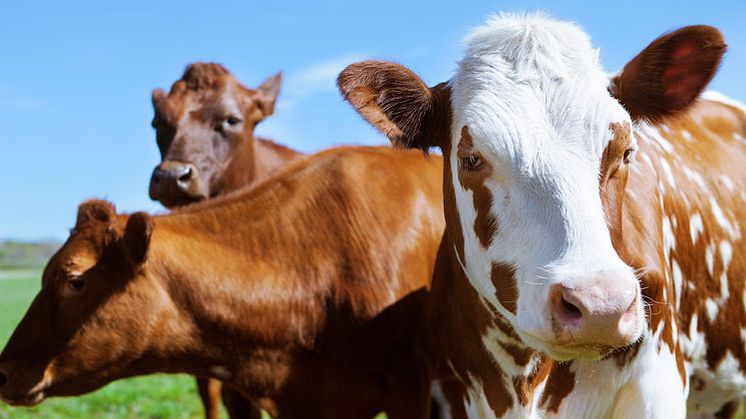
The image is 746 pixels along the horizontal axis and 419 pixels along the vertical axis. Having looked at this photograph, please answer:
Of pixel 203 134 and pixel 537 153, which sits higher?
pixel 203 134

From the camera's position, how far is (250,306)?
15.4 feet

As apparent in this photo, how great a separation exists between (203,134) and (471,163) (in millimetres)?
4561

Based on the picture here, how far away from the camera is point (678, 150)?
4.74m

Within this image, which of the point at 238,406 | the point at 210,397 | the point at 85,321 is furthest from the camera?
the point at 210,397

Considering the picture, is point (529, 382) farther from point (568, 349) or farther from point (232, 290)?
point (232, 290)

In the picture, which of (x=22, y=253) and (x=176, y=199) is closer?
(x=176, y=199)

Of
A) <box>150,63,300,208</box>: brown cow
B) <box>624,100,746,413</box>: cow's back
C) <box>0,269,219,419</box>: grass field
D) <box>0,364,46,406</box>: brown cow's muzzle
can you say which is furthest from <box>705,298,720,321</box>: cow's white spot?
<box>0,269,219,419</box>: grass field

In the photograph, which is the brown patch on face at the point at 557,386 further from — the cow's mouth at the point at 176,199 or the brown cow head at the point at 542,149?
the cow's mouth at the point at 176,199

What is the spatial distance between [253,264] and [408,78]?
168 cm

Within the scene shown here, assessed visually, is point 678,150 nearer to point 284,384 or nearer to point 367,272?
point 367,272

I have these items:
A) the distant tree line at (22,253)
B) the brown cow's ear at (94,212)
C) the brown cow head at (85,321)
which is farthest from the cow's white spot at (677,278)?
the distant tree line at (22,253)

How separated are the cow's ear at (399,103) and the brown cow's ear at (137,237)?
57.7 inches

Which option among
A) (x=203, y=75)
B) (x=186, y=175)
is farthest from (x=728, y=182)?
(x=203, y=75)

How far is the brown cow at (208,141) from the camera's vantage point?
6.68 m
